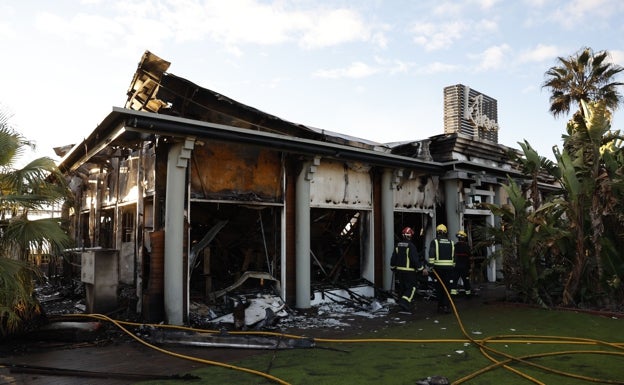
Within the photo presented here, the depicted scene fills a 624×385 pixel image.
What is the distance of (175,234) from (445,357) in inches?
196

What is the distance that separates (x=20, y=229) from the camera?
6.89 meters

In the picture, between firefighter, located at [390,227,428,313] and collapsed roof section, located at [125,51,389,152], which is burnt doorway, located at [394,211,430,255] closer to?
firefighter, located at [390,227,428,313]

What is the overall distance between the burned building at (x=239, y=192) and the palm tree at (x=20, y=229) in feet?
4.87

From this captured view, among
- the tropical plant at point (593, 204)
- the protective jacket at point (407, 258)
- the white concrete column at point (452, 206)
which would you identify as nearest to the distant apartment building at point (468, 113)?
the white concrete column at point (452, 206)

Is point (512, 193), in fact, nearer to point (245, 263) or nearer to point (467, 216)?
point (467, 216)

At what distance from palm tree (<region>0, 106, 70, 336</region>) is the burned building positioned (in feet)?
4.87

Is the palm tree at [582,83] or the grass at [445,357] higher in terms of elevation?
the palm tree at [582,83]

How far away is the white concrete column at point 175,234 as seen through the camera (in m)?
8.38

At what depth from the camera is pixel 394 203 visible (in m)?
12.7

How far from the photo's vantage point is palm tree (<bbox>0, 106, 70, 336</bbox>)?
669 cm

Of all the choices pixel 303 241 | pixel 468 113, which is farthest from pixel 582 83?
pixel 303 241

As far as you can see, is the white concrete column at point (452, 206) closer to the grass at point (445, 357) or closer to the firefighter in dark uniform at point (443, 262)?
the firefighter in dark uniform at point (443, 262)

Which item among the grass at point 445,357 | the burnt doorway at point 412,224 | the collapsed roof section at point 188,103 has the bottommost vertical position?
the grass at point 445,357

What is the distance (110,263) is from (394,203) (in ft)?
23.5
